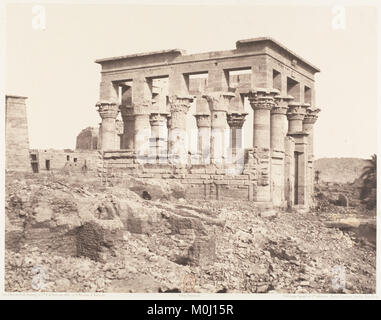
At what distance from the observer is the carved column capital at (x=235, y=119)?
2614 centimetres

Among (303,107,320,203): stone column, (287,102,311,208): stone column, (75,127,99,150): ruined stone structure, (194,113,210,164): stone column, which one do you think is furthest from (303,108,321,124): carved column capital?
(75,127,99,150): ruined stone structure

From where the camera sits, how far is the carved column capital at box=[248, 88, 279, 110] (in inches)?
805

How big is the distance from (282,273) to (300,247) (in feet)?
4.91

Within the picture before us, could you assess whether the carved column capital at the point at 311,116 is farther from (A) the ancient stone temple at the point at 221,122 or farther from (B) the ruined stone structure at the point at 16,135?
(B) the ruined stone structure at the point at 16,135

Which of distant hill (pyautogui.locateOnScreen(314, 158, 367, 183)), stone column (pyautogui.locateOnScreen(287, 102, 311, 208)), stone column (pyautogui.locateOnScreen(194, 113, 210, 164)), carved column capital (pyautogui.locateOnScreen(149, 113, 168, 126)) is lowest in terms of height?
distant hill (pyautogui.locateOnScreen(314, 158, 367, 183))

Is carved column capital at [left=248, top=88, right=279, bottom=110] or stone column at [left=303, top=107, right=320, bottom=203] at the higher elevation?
carved column capital at [left=248, top=88, right=279, bottom=110]

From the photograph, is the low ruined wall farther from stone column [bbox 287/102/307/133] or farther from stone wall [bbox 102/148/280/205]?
stone column [bbox 287/102/307/133]

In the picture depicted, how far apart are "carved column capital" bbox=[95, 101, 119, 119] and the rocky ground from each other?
7.26m

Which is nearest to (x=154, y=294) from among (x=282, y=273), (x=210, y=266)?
(x=210, y=266)

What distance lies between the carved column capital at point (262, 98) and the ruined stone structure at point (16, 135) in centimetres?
882

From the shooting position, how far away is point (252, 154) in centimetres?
1984

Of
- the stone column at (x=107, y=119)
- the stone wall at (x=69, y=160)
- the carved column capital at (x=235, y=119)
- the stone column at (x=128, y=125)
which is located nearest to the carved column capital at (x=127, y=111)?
the stone column at (x=128, y=125)

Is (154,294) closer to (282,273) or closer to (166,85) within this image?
(282,273)

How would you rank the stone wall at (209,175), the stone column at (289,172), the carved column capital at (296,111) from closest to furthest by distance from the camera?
the stone wall at (209,175) < the stone column at (289,172) < the carved column capital at (296,111)
